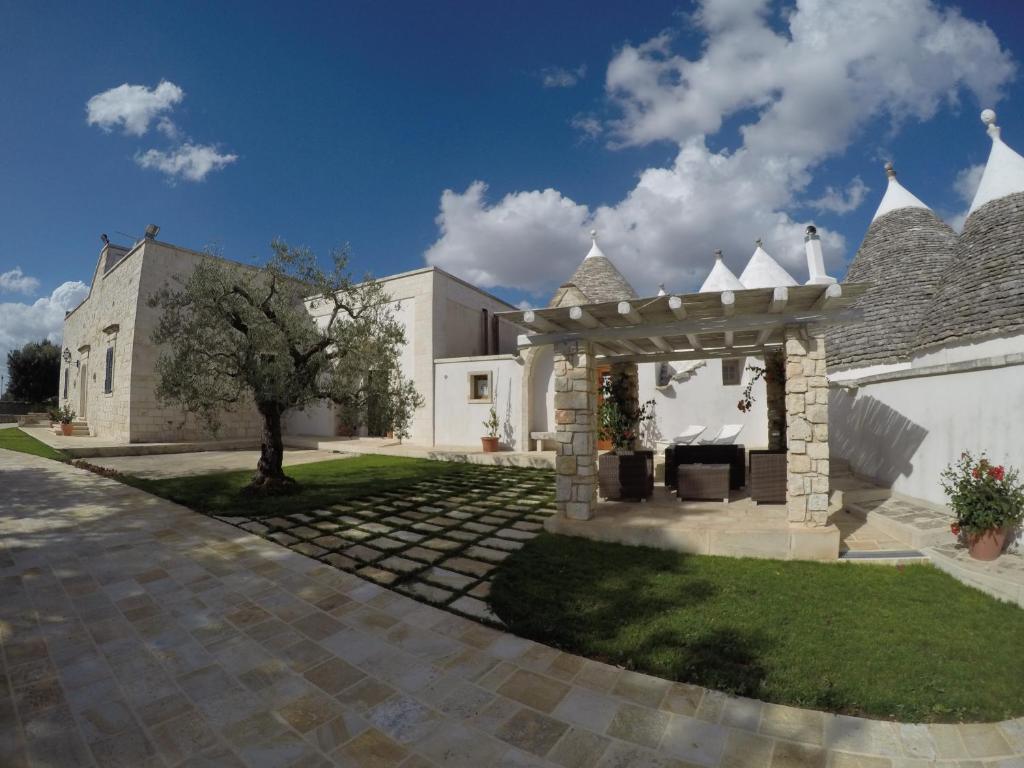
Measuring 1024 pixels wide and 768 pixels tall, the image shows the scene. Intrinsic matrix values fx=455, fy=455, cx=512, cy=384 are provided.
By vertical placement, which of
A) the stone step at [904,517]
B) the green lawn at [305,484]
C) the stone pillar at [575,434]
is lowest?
the green lawn at [305,484]

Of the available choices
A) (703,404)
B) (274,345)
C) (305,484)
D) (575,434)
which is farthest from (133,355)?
(703,404)

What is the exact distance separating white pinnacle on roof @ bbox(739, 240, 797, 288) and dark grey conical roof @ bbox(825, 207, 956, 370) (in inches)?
108

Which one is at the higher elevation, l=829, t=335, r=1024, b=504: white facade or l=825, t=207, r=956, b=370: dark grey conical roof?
l=825, t=207, r=956, b=370: dark grey conical roof

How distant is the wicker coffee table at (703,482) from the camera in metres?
6.73

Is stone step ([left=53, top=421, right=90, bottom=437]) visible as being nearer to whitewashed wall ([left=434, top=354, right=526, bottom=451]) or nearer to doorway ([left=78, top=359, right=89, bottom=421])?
doorway ([left=78, top=359, right=89, bottom=421])

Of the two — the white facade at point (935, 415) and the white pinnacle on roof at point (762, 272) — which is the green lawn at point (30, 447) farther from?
the white pinnacle on roof at point (762, 272)

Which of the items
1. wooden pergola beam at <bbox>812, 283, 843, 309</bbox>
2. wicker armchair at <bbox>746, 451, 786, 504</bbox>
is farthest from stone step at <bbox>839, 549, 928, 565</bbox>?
wooden pergola beam at <bbox>812, 283, 843, 309</bbox>

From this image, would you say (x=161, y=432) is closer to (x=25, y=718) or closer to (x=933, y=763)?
(x=25, y=718)

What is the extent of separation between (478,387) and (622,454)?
902 centimetres

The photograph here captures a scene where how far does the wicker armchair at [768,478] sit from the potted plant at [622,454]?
145 centimetres

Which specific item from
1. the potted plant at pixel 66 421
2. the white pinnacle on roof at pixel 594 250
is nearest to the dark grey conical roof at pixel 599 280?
the white pinnacle on roof at pixel 594 250

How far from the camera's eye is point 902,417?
25.3 feet

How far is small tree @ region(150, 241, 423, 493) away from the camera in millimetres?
7891

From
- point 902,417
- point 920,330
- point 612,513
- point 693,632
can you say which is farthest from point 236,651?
point 920,330
